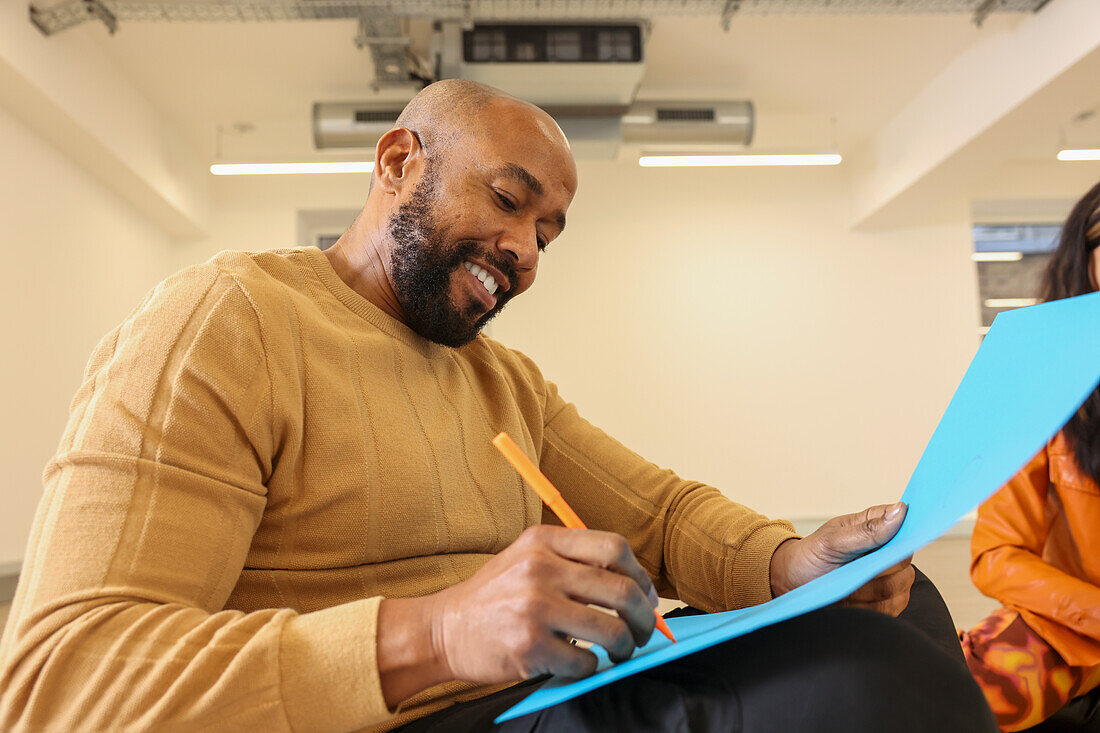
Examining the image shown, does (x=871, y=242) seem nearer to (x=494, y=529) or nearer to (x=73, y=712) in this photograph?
(x=494, y=529)

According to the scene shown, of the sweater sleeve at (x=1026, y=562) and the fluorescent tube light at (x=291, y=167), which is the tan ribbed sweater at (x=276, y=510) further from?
the fluorescent tube light at (x=291, y=167)

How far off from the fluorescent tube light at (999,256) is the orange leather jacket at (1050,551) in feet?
20.7

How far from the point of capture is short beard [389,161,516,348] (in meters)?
1.11

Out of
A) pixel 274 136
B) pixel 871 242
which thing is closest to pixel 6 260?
pixel 274 136

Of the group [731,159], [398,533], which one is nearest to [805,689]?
[398,533]

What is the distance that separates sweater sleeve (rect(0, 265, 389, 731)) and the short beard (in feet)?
1.23

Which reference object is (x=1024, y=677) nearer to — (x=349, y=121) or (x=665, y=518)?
(x=665, y=518)

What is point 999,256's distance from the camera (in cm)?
719

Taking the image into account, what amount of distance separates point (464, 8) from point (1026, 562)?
145 inches

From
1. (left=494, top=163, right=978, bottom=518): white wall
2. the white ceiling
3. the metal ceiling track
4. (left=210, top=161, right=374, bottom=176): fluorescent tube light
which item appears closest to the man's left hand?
the metal ceiling track

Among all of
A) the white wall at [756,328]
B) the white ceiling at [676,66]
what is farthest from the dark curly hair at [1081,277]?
the white wall at [756,328]

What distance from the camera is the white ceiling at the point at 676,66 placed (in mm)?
4922

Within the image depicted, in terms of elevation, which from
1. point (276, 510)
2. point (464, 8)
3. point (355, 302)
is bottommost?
point (276, 510)

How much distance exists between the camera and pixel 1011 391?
0.59 metres
